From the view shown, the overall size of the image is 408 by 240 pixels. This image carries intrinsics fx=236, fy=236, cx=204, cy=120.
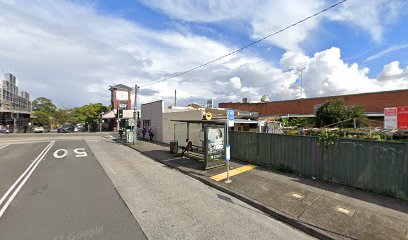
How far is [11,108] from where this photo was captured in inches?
2781

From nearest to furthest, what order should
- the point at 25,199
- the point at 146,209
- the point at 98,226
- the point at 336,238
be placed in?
the point at 336,238 → the point at 98,226 → the point at 146,209 → the point at 25,199

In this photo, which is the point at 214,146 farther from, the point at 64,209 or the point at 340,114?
the point at 340,114

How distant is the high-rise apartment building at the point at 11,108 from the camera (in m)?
62.3

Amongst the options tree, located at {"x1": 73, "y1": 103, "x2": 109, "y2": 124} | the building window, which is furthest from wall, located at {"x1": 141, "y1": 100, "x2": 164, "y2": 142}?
tree, located at {"x1": 73, "y1": 103, "x2": 109, "y2": 124}

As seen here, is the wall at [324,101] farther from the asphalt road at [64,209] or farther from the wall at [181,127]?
the asphalt road at [64,209]

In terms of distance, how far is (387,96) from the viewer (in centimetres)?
2739

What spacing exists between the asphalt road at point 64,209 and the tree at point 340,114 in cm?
2461

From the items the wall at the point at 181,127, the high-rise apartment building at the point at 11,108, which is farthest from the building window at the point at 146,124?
the high-rise apartment building at the point at 11,108

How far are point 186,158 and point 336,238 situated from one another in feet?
32.2

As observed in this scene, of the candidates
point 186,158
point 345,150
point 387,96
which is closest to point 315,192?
point 345,150

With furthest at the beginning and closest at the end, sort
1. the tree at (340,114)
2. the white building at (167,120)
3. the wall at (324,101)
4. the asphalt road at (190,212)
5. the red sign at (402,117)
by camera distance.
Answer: the wall at (324,101) < the tree at (340,114) < the white building at (167,120) < the red sign at (402,117) < the asphalt road at (190,212)

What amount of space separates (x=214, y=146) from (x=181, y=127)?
8.57m

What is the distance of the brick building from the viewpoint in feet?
88.3

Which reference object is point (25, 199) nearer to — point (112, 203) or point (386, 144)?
point (112, 203)
